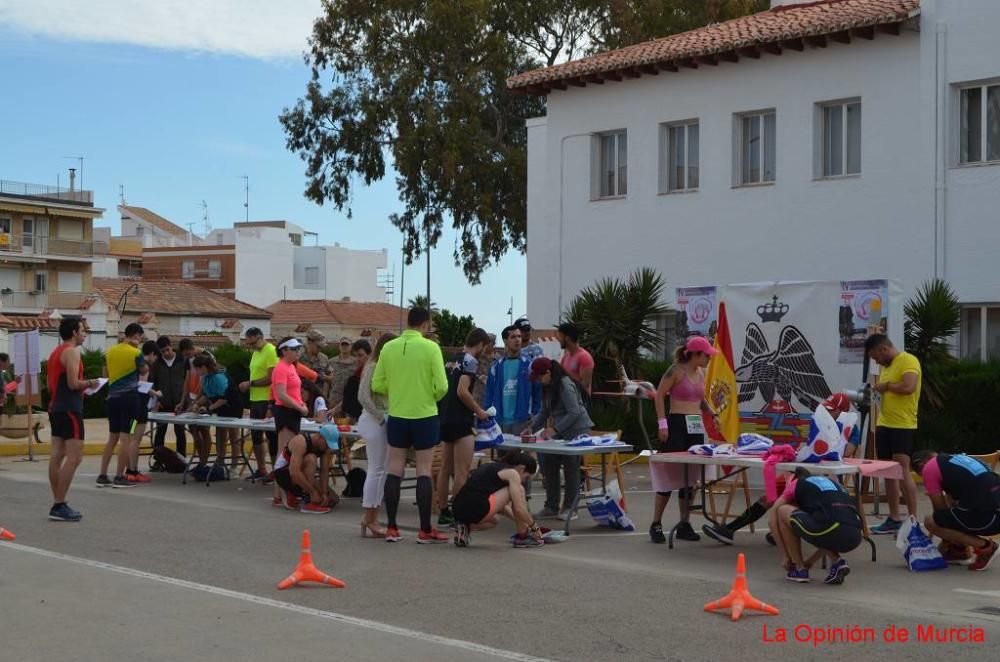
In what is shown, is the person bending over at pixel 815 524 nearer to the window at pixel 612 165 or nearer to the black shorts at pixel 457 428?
the black shorts at pixel 457 428

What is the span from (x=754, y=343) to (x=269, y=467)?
7220 millimetres

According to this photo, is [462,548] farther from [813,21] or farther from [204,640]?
[813,21]

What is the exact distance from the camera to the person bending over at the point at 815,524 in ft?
33.1

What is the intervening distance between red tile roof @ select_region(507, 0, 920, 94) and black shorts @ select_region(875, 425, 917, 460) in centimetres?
1216

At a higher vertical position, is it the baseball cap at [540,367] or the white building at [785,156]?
the white building at [785,156]

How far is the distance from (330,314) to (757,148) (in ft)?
214

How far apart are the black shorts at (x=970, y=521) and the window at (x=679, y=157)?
17093 mm

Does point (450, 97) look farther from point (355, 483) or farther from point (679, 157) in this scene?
point (355, 483)

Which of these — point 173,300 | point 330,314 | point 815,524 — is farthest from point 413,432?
point 330,314

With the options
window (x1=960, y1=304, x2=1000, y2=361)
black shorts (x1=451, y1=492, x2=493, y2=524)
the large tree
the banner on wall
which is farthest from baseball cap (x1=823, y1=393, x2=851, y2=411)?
the large tree

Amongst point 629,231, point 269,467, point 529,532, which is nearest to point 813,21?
point 629,231

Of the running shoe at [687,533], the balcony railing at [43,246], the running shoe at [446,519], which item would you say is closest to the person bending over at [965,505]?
the running shoe at [687,533]

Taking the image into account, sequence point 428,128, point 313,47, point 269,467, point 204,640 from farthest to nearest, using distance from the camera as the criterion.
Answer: point 313,47, point 428,128, point 269,467, point 204,640

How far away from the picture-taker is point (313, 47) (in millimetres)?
43188
